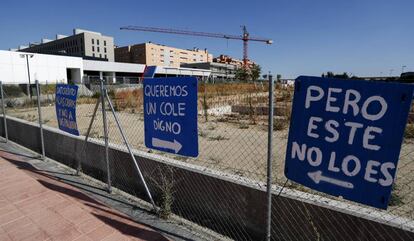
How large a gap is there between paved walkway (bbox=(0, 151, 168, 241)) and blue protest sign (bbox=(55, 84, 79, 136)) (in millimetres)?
1004

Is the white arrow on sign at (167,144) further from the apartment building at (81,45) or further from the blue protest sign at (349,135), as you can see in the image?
the apartment building at (81,45)

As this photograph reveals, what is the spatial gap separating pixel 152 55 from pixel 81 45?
94.5 feet

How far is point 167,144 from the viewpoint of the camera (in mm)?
3488

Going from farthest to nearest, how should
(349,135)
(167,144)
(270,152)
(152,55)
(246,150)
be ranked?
(152,55)
(246,150)
(167,144)
(270,152)
(349,135)

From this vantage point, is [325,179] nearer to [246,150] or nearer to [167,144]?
[167,144]

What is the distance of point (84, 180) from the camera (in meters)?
5.00

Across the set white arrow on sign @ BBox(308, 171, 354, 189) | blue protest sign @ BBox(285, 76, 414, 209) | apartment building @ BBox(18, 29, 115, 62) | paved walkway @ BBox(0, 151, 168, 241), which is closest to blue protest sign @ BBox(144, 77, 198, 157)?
paved walkway @ BBox(0, 151, 168, 241)

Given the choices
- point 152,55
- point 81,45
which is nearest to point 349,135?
point 81,45

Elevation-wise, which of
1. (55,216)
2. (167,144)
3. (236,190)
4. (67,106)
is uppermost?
(67,106)

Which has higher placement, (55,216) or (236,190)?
(236,190)

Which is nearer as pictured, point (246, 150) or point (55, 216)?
point (55, 216)

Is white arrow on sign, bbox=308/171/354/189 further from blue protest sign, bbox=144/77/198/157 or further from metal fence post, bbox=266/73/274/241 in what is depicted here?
blue protest sign, bbox=144/77/198/157

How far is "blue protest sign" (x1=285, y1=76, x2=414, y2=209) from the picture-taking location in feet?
5.94

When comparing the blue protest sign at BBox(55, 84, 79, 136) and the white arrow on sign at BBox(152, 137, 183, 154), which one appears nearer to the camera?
the white arrow on sign at BBox(152, 137, 183, 154)
